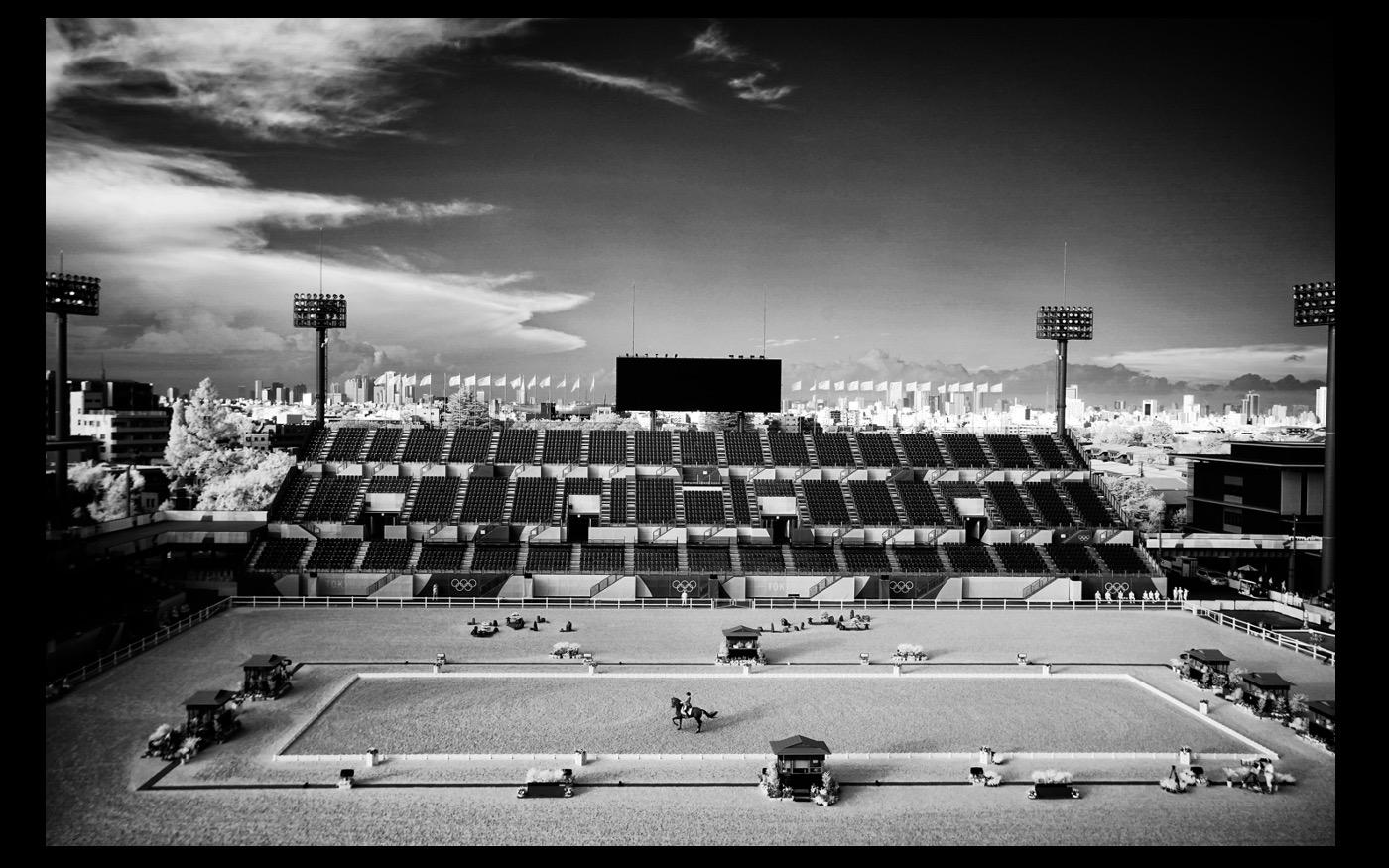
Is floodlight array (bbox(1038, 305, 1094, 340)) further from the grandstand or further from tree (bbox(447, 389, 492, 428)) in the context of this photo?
tree (bbox(447, 389, 492, 428))

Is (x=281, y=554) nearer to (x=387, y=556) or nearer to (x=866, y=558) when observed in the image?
(x=387, y=556)

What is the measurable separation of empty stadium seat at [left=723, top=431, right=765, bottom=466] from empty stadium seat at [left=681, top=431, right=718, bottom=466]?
92 centimetres

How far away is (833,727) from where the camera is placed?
21.4m

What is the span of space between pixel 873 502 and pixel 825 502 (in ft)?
9.62

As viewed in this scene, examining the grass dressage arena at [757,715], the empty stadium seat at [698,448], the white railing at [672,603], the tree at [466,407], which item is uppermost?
the tree at [466,407]

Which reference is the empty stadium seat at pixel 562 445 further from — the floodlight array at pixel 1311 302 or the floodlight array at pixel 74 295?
the floodlight array at pixel 1311 302

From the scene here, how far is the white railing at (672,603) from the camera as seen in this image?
36.8 meters

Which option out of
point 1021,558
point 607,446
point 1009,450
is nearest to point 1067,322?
point 1009,450

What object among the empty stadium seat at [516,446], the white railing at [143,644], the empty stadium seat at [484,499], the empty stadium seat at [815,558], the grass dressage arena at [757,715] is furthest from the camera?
the empty stadium seat at [516,446]

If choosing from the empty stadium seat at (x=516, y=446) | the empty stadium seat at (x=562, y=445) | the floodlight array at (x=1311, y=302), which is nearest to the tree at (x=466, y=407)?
the empty stadium seat at (x=516, y=446)

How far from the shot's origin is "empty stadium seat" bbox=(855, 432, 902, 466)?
158 feet

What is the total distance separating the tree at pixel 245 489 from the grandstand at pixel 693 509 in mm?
13679
